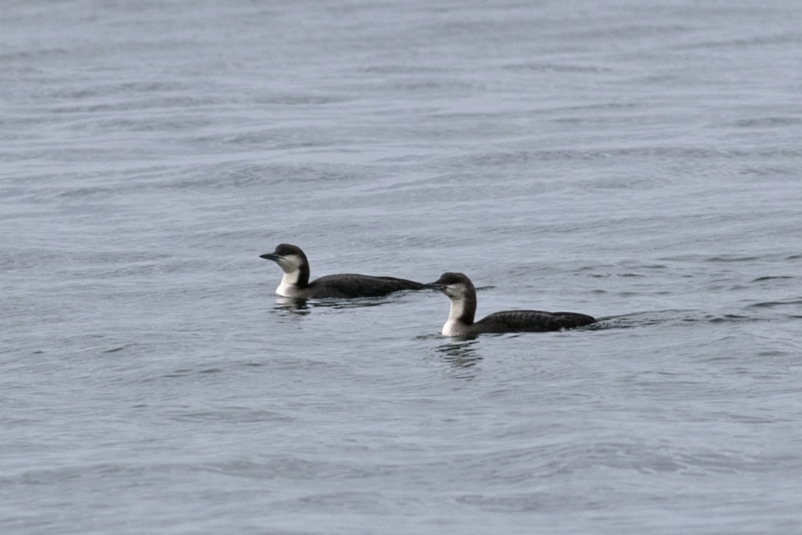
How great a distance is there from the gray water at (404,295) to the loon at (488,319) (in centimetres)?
24

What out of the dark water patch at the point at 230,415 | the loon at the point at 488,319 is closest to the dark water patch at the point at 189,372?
the dark water patch at the point at 230,415

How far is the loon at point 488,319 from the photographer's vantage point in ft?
60.5

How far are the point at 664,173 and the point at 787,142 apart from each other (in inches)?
180

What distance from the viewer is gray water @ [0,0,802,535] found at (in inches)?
513

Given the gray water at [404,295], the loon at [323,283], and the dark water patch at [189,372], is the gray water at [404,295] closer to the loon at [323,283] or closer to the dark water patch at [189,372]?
the dark water patch at [189,372]

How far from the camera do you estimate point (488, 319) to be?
61.9 feet

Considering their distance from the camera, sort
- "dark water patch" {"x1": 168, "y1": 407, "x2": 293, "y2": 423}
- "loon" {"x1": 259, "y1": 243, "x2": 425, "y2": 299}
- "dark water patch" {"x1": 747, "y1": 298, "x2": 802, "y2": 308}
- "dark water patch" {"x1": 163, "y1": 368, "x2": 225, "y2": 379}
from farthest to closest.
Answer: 1. "loon" {"x1": 259, "y1": 243, "x2": 425, "y2": 299}
2. "dark water patch" {"x1": 747, "y1": 298, "x2": 802, "y2": 308}
3. "dark water patch" {"x1": 163, "y1": 368, "x2": 225, "y2": 379}
4. "dark water patch" {"x1": 168, "y1": 407, "x2": 293, "y2": 423}

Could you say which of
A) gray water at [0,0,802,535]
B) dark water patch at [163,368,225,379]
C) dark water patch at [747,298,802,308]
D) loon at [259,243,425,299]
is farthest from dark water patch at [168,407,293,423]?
dark water patch at [747,298,802,308]

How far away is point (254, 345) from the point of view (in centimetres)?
1867

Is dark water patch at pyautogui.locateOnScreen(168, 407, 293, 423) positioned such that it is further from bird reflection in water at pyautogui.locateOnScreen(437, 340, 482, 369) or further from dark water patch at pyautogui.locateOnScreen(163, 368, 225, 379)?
bird reflection in water at pyautogui.locateOnScreen(437, 340, 482, 369)

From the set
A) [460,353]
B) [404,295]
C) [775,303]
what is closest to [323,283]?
[404,295]

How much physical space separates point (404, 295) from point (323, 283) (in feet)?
3.98

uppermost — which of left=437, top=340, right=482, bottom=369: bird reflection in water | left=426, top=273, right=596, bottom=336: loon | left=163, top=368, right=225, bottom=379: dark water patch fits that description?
left=426, top=273, right=596, bottom=336: loon

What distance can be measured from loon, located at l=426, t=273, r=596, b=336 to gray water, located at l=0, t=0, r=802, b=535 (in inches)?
9.5
